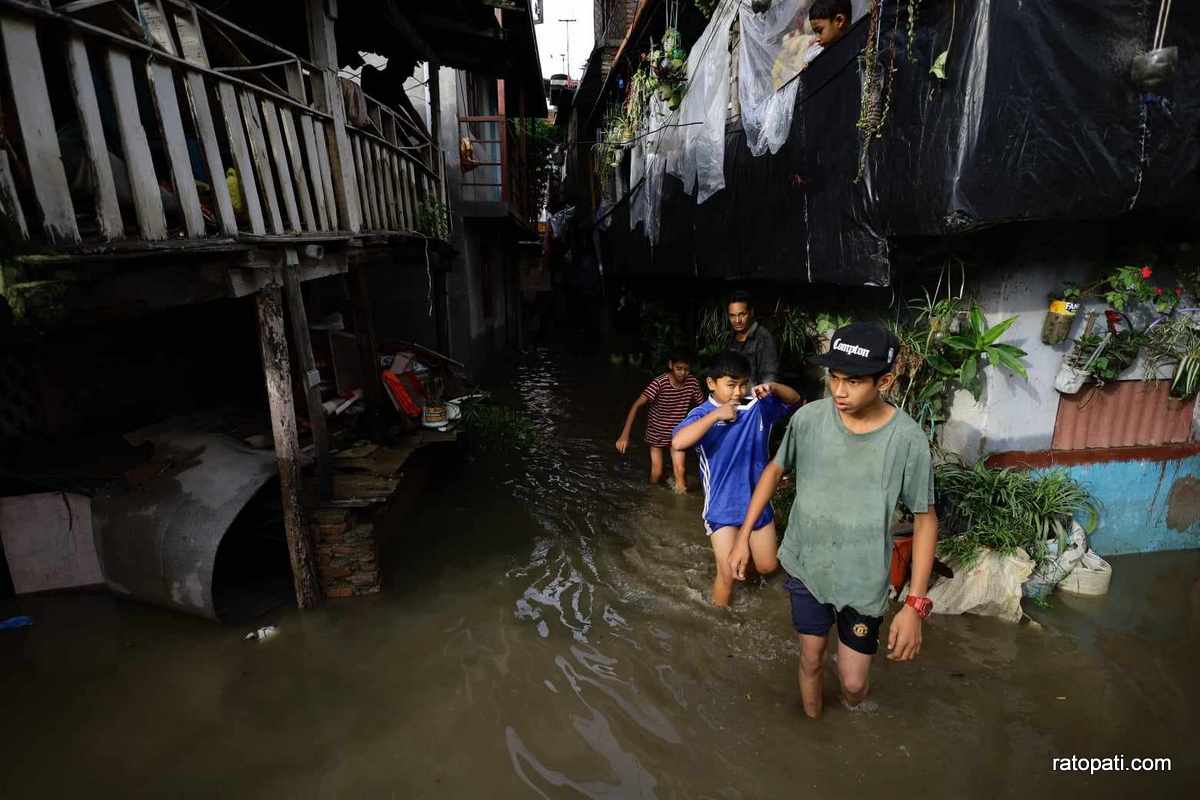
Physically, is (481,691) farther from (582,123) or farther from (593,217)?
(582,123)

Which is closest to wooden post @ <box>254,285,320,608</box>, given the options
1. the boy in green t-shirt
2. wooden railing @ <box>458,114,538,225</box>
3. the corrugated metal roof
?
the boy in green t-shirt

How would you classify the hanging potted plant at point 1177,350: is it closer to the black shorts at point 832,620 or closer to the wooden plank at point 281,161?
the black shorts at point 832,620

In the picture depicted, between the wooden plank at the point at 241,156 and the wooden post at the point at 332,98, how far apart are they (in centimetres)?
115

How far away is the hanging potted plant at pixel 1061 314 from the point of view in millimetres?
4211

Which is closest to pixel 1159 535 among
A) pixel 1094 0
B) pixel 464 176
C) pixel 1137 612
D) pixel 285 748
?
pixel 1137 612

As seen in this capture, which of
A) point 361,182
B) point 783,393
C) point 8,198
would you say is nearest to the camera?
point 8,198

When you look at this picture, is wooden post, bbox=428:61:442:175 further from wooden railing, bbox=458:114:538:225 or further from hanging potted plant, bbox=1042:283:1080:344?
hanging potted plant, bbox=1042:283:1080:344

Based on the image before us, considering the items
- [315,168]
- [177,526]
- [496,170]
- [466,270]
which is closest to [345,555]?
[177,526]

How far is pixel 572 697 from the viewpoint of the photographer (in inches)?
138

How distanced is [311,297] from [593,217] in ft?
35.7

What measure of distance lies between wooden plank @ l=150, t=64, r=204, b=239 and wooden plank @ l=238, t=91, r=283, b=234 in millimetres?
577

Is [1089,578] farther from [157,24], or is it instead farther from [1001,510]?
[157,24]

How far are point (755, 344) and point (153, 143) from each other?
18.3 ft

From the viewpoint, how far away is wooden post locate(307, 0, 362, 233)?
16.5 ft
